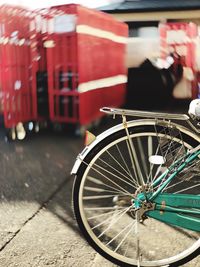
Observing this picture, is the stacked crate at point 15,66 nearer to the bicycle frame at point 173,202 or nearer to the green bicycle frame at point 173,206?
the bicycle frame at point 173,202

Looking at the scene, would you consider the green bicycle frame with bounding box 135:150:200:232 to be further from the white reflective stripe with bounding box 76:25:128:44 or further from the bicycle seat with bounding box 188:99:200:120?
the white reflective stripe with bounding box 76:25:128:44

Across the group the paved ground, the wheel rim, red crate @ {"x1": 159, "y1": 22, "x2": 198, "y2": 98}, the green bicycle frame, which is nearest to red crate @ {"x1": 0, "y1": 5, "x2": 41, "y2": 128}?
the paved ground

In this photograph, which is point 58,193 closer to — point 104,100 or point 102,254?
point 102,254

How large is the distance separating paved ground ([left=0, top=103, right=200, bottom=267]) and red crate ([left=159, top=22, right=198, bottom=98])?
2.02 m

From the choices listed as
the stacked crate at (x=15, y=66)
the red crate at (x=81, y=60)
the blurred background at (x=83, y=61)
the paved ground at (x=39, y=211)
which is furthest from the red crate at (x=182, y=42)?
the stacked crate at (x=15, y=66)

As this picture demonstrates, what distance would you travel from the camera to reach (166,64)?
6.66 m

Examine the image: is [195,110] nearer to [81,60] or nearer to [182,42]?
[81,60]

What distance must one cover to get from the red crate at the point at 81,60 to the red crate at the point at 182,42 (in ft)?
1.99

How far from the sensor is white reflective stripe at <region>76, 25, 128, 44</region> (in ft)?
20.3

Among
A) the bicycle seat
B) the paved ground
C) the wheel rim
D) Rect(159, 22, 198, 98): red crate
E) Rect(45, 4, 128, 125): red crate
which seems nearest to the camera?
the bicycle seat

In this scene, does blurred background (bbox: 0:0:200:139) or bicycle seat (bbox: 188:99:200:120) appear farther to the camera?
blurred background (bbox: 0:0:200:139)

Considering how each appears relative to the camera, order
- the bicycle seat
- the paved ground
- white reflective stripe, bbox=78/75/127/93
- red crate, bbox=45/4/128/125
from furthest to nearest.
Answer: white reflective stripe, bbox=78/75/127/93 → red crate, bbox=45/4/128/125 → the paved ground → the bicycle seat

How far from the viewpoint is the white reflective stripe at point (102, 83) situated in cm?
648

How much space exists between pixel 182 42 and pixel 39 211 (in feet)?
13.0
